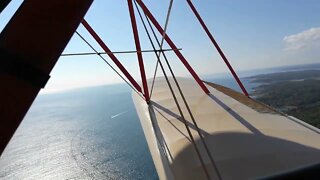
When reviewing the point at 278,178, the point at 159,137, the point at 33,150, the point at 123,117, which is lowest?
the point at 123,117

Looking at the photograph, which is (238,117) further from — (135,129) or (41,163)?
(135,129)

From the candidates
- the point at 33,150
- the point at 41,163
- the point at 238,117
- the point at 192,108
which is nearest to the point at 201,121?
the point at 238,117

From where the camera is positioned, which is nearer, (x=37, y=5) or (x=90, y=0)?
(x=37, y=5)

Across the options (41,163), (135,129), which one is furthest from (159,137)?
(135,129)

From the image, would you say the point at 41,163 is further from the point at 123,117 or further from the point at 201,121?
the point at 201,121

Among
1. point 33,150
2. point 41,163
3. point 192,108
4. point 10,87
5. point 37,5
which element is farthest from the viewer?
point 33,150

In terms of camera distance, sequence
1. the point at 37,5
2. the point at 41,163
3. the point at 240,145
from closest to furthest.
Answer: the point at 37,5 → the point at 240,145 → the point at 41,163

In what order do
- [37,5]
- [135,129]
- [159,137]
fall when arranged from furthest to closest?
[135,129] → [159,137] → [37,5]

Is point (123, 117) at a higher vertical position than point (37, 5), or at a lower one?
lower

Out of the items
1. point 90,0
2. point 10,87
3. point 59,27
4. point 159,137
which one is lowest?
point 159,137
